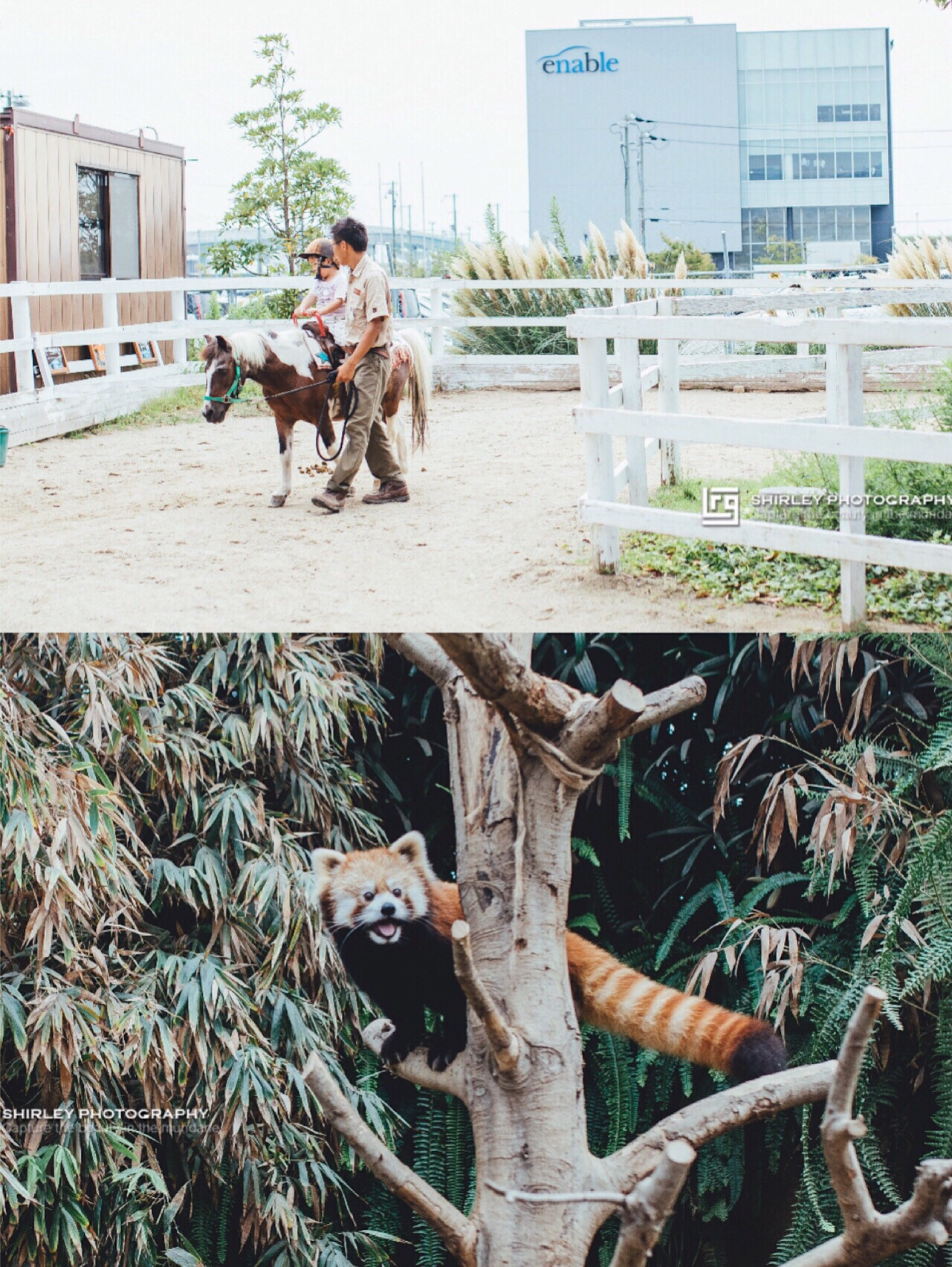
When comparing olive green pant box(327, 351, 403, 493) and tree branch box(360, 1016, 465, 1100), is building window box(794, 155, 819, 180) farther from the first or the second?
tree branch box(360, 1016, 465, 1100)

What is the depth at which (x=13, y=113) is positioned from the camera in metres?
2.36

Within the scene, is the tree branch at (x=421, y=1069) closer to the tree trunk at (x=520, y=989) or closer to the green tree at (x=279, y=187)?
the tree trunk at (x=520, y=989)

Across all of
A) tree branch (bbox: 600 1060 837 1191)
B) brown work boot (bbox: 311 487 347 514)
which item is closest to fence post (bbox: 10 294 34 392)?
brown work boot (bbox: 311 487 347 514)

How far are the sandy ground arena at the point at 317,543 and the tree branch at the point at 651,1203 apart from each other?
33.2 inches

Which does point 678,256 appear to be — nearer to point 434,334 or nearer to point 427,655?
point 427,655

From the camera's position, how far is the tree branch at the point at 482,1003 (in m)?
1.73

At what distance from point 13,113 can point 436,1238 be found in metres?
2.70

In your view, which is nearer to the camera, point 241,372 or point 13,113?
point 13,113

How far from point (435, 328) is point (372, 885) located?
1.28m

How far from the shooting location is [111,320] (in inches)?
97.3

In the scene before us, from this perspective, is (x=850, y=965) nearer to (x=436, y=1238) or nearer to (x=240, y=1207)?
(x=436, y=1238)

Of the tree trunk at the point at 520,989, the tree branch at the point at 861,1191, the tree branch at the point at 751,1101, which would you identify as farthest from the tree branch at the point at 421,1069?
the tree branch at the point at 861,1191

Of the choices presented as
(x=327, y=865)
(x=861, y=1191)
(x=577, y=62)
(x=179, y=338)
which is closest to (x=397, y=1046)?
(x=327, y=865)

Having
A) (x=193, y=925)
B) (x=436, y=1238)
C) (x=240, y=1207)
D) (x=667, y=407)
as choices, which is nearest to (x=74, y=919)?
(x=193, y=925)
